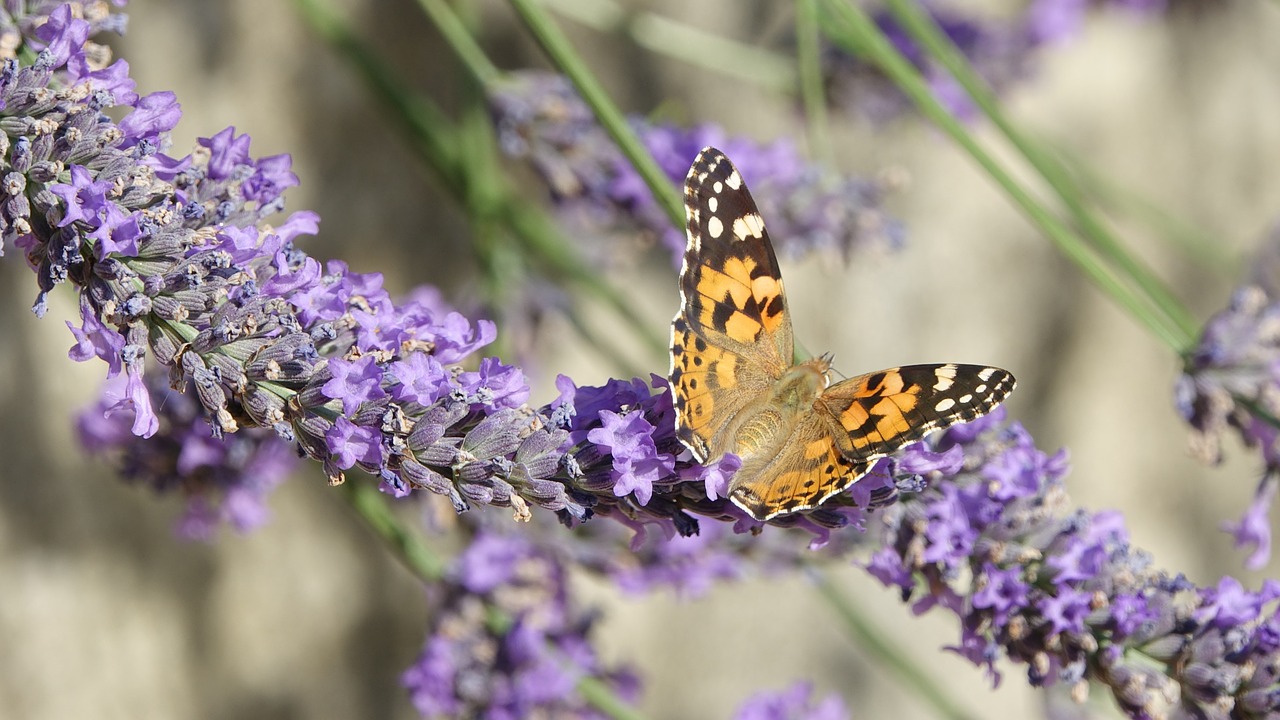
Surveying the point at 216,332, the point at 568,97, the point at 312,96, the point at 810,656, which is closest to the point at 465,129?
the point at 568,97

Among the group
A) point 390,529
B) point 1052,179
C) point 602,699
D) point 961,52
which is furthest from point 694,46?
point 602,699

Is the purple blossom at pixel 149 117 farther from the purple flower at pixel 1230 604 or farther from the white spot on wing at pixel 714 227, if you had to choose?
the purple flower at pixel 1230 604

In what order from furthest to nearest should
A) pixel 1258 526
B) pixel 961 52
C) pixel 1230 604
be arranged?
pixel 961 52 < pixel 1258 526 < pixel 1230 604

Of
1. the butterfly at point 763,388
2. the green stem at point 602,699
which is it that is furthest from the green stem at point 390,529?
the butterfly at point 763,388

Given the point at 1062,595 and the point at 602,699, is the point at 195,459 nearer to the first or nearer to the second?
the point at 602,699

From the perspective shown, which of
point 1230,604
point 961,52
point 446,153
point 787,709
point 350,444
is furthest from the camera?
point 961,52

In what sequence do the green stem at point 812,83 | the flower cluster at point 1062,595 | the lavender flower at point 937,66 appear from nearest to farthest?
the flower cluster at point 1062,595
the green stem at point 812,83
the lavender flower at point 937,66

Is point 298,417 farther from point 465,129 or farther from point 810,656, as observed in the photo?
point 810,656

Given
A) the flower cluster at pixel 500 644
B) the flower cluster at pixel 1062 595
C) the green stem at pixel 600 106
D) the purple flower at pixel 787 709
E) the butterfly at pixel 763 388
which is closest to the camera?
the butterfly at pixel 763 388
